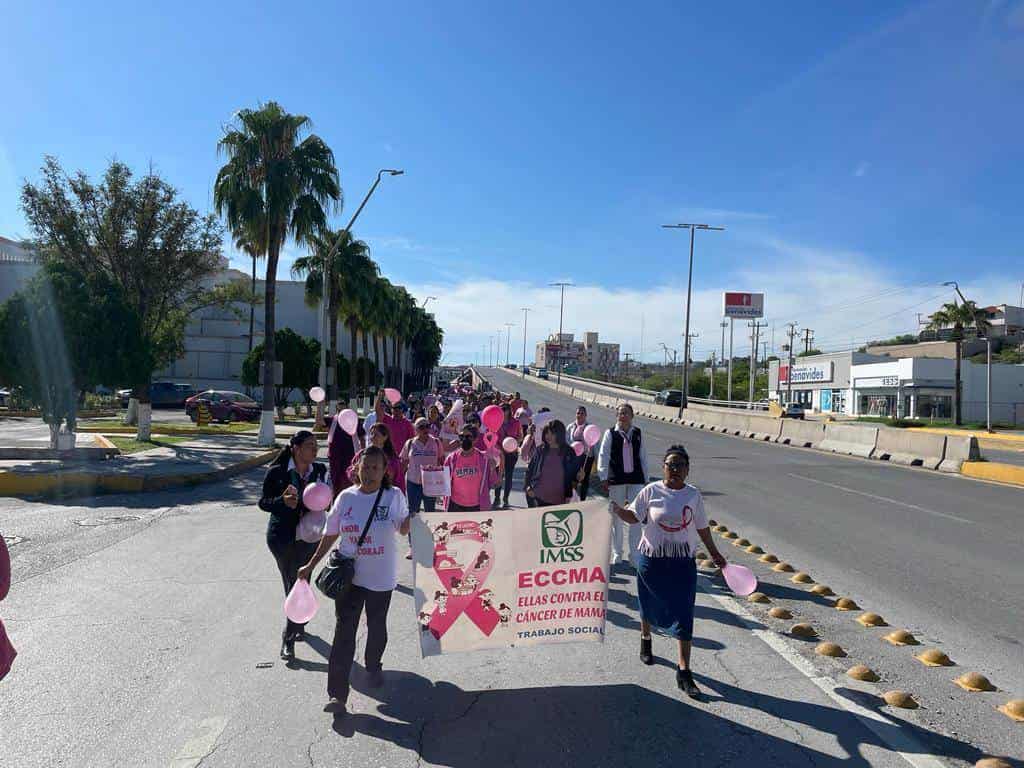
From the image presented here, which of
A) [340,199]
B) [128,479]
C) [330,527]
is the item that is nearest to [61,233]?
[340,199]

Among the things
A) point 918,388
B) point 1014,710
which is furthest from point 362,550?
point 918,388

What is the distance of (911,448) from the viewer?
914 inches

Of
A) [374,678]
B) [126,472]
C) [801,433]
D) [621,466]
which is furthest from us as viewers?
[801,433]

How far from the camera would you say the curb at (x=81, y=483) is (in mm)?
13812

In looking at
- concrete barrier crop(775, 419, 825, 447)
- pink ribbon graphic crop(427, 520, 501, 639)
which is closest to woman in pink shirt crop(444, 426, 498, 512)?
pink ribbon graphic crop(427, 520, 501, 639)

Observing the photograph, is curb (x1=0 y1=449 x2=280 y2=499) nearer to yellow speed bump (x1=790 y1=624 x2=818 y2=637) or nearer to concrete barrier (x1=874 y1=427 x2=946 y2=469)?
yellow speed bump (x1=790 y1=624 x2=818 y2=637)

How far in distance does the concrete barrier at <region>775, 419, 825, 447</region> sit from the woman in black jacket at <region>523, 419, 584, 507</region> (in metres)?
23.4

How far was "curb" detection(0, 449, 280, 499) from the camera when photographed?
13812mm

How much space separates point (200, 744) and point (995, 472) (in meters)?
20.0

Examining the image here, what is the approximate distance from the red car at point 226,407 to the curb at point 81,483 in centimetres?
2182

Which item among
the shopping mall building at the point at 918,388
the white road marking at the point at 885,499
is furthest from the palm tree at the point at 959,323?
the white road marking at the point at 885,499

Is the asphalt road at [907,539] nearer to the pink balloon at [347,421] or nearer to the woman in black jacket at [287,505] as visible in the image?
the woman in black jacket at [287,505]

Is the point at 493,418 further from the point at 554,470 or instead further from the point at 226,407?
the point at 226,407

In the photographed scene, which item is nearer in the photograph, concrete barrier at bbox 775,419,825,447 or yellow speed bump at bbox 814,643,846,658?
yellow speed bump at bbox 814,643,846,658
